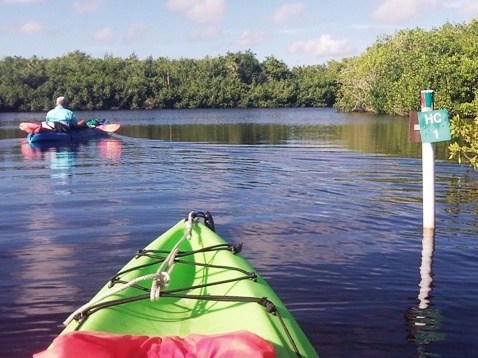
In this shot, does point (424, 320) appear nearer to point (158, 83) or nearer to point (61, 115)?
point (61, 115)

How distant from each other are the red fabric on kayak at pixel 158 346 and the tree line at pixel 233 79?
49134 millimetres

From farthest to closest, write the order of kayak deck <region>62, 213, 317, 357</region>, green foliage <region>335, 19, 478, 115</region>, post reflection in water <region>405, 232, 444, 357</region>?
green foliage <region>335, 19, 478, 115</region>
post reflection in water <region>405, 232, 444, 357</region>
kayak deck <region>62, 213, 317, 357</region>

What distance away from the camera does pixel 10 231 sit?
8.70 meters

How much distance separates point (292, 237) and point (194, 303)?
3.74m

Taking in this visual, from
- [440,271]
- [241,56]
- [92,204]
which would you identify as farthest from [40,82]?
[440,271]

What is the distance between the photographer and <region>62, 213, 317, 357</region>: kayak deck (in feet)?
12.2

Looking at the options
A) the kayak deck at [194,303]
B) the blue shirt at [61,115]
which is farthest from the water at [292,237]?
the blue shirt at [61,115]

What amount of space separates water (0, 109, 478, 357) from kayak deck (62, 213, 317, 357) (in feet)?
2.77

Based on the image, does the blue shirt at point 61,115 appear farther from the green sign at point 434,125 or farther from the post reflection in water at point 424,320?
the post reflection in water at point 424,320

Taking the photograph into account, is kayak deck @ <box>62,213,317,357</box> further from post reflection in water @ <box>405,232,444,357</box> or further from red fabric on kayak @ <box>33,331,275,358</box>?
post reflection in water @ <box>405,232,444,357</box>

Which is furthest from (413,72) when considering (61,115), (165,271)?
(165,271)

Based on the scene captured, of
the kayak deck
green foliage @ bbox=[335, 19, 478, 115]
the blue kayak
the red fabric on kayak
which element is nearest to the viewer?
the red fabric on kayak

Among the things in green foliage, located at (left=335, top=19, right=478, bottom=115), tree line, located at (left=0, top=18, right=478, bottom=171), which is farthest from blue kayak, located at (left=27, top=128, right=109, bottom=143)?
tree line, located at (left=0, top=18, right=478, bottom=171)

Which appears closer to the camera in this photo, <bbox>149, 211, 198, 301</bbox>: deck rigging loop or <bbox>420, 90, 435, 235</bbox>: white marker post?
<bbox>149, 211, 198, 301</bbox>: deck rigging loop
